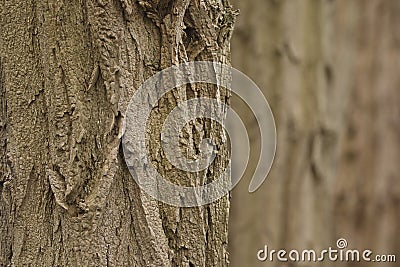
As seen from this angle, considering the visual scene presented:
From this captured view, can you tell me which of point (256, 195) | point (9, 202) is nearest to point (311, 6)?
point (256, 195)

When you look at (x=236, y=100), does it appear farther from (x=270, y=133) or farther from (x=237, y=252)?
(x=237, y=252)

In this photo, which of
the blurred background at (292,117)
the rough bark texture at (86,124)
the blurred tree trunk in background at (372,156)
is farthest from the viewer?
the blurred tree trunk in background at (372,156)

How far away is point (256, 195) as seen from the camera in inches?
73.9

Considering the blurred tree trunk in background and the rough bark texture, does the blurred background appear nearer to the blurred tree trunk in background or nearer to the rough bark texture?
the blurred tree trunk in background

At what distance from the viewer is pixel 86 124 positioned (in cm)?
84

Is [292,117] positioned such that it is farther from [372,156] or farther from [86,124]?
[86,124]

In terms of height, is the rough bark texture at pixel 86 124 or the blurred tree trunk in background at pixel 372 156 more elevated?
the blurred tree trunk in background at pixel 372 156

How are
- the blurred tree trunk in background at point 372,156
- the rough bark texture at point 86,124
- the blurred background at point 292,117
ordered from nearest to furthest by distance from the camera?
1. the rough bark texture at point 86,124
2. the blurred background at point 292,117
3. the blurred tree trunk in background at point 372,156

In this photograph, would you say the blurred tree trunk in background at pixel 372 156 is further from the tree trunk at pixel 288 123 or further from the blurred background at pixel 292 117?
the tree trunk at pixel 288 123

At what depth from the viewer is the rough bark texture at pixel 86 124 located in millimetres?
830

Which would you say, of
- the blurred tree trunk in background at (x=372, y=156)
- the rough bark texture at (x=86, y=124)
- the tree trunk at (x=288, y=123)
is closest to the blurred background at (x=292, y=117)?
the tree trunk at (x=288, y=123)

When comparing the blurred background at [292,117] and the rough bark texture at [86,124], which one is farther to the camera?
the blurred background at [292,117]

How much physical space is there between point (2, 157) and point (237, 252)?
108cm

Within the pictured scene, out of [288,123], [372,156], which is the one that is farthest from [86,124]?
[372,156]
